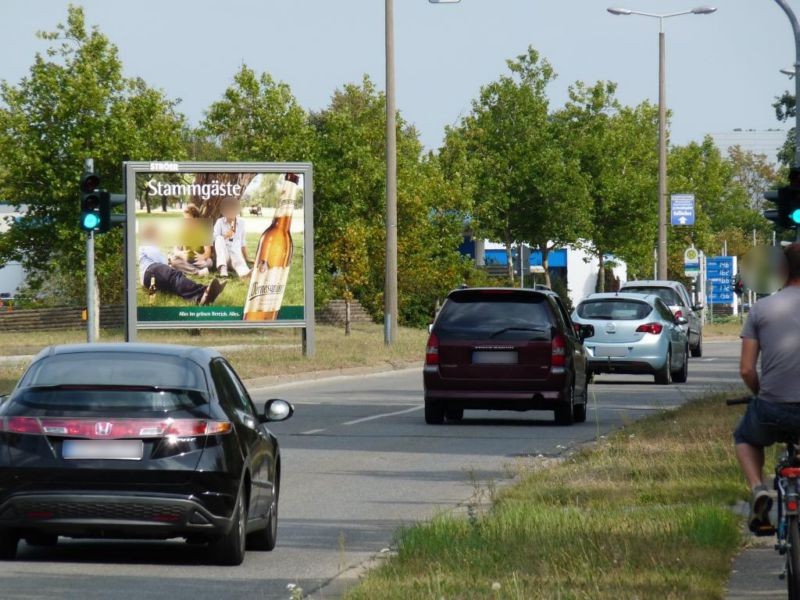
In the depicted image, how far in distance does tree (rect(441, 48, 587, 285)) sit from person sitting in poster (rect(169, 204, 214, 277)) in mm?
34216

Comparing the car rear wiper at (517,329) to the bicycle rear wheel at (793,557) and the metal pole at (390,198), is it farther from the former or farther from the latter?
the metal pole at (390,198)

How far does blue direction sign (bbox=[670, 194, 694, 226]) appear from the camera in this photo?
202 feet

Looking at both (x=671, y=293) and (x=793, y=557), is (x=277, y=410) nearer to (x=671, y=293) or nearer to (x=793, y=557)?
(x=793, y=557)

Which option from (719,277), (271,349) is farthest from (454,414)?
(719,277)

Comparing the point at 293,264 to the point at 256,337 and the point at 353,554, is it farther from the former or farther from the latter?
the point at 353,554

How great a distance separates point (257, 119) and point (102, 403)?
50755mm

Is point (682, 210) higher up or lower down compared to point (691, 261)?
higher up

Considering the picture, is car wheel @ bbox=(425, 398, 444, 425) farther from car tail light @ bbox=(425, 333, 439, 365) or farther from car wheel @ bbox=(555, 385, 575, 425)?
car wheel @ bbox=(555, 385, 575, 425)

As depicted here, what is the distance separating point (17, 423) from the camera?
9922 mm

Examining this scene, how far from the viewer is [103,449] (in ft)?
32.2

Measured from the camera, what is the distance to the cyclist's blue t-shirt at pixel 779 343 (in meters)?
7.91

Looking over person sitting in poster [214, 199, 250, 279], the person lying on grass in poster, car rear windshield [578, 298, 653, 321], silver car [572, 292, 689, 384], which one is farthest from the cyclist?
person sitting in poster [214, 199, 250, 279]

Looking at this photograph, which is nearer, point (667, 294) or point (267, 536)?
point (267, 536)

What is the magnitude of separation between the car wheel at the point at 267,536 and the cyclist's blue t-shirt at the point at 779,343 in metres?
3.94
